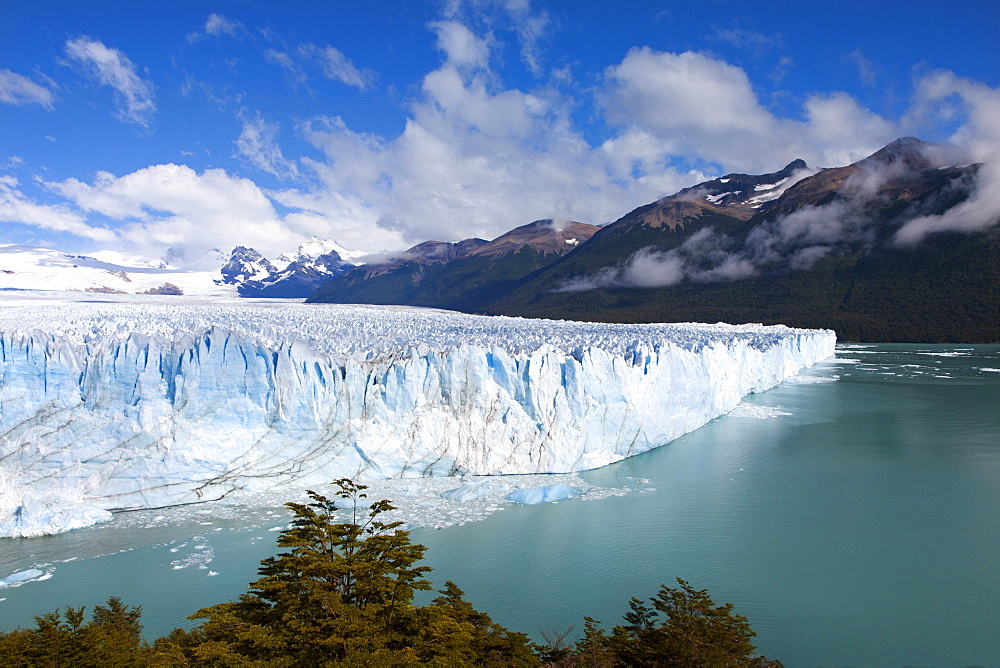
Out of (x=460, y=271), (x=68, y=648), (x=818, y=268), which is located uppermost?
(x=460, y=271)

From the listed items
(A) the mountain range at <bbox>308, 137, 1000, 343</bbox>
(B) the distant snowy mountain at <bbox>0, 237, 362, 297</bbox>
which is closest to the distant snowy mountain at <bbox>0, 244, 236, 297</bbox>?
(B) the distant snowy mountain at <bbox>0, 237, 362, 297</bbox>

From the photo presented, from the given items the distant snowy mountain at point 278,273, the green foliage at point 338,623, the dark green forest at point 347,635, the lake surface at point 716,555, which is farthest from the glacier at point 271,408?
the distant snowy mountain at point 278,273

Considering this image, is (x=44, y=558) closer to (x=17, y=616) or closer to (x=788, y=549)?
(x=17, y=616)

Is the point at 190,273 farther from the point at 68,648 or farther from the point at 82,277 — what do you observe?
the point at 68,648

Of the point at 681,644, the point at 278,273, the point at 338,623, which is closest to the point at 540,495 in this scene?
the point at 681,644

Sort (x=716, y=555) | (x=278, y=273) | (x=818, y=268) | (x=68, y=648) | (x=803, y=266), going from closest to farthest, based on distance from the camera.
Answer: (x=68, y=648), (x=716, y=555), (x=818, y=268), (x=803, y=266), (x=278, y=273)

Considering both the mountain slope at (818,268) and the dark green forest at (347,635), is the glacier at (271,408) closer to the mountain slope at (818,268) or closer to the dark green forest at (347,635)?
the dark green forest at (347,635)

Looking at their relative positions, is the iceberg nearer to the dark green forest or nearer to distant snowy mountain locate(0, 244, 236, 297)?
the dark green forest
